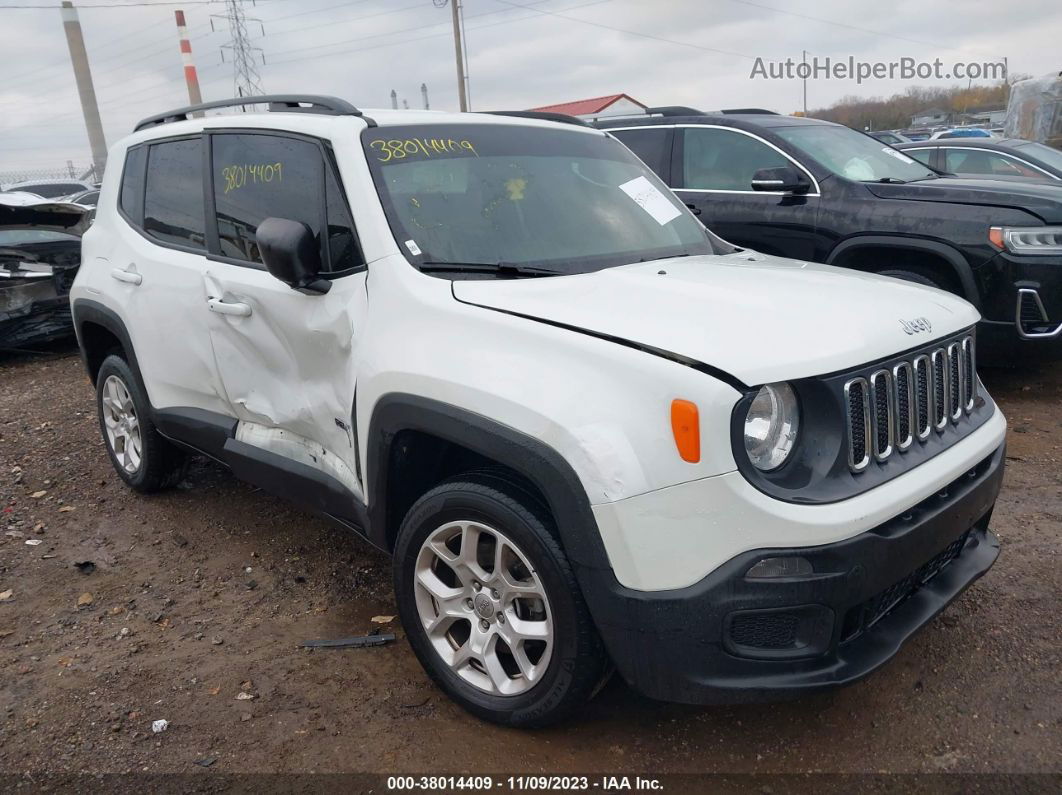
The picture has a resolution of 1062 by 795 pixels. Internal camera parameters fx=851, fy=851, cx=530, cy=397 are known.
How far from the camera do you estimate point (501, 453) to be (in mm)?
2363

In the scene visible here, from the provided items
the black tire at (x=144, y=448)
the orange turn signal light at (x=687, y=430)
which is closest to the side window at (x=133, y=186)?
the black tire at (x=144, y=448)

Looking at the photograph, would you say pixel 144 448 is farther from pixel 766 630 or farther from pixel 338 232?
pixel 766 630

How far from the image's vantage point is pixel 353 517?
3.12m

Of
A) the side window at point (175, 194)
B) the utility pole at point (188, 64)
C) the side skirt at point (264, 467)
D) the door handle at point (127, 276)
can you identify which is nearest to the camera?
the side skirt at point (264, 467)

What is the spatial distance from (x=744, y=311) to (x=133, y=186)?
338 cm

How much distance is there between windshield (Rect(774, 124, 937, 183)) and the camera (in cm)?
614

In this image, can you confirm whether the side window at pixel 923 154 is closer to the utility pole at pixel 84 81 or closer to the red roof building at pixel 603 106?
the red roof building at pixel 603 106

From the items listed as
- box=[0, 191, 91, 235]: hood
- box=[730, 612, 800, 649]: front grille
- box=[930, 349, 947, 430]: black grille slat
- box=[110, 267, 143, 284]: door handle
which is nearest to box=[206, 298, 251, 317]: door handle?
box=[110, 267, 143, 284]: door handle

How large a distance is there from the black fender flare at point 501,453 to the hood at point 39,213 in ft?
21.0

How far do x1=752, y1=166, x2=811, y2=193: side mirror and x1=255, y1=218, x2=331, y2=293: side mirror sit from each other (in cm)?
364

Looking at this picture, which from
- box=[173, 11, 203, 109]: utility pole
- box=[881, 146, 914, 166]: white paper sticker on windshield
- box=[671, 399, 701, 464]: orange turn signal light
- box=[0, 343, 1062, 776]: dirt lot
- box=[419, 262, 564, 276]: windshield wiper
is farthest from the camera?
box=[173, 11, 203, 109]: utility pole

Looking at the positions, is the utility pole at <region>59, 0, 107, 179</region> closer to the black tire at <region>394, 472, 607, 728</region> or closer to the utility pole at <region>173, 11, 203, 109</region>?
the utility pole at <region>173, 11, 203, 109</region>

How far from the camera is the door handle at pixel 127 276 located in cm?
406

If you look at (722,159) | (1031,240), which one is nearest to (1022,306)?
(1031,240)
